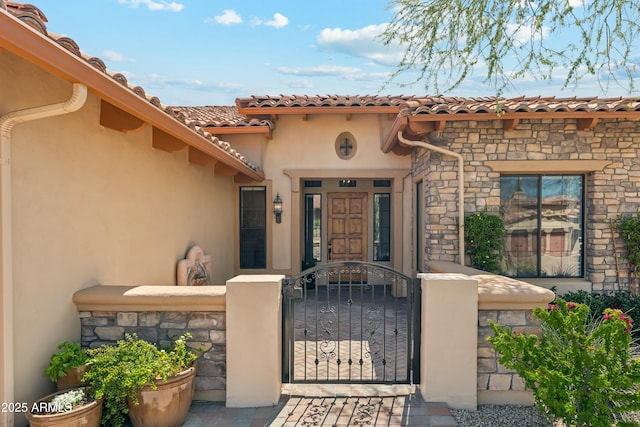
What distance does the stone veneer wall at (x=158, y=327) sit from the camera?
3.83 meters

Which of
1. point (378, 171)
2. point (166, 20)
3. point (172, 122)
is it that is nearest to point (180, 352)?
point (172, 122)

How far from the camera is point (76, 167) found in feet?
12.4

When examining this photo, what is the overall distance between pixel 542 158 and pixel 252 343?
578 centimetres

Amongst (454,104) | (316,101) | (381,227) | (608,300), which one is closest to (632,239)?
(608,300)

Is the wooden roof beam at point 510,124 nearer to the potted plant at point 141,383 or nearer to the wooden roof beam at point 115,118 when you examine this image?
the wooden roof beam at point 115,118

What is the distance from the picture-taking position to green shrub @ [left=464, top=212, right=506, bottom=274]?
254 inches

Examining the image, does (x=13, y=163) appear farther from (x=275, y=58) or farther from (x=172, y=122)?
(x=275, y=58)

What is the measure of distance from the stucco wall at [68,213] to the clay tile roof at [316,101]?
341cm

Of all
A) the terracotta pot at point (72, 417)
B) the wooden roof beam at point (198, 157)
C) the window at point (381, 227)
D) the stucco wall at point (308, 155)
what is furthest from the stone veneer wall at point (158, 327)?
the window at point (381, 227)

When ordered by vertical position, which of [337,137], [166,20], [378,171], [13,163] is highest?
[166,20]

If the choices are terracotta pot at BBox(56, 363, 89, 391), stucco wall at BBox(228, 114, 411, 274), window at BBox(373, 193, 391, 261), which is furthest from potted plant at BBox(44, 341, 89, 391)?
window at BBox(373, 193, 391, 261)

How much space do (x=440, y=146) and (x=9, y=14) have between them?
5852 millimetres

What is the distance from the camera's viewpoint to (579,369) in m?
3.07

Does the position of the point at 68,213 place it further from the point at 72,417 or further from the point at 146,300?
the point at 72,417
